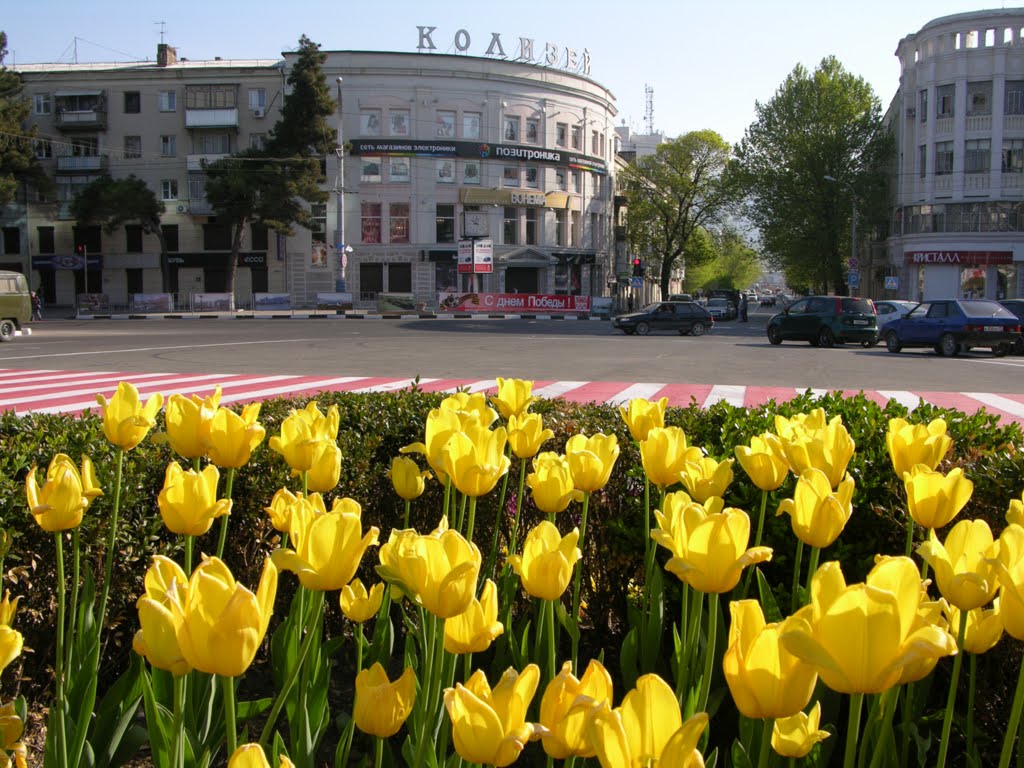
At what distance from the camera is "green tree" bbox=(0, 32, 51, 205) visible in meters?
48.9

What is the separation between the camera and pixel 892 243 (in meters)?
61.8

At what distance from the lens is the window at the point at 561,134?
62.9 meters

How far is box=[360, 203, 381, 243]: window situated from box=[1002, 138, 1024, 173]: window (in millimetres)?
36000

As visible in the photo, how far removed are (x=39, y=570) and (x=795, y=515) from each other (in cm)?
246

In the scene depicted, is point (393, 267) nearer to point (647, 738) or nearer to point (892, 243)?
point (892, 243)

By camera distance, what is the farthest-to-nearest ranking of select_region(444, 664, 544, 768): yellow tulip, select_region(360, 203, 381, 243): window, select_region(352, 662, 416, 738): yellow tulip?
select_region(360, 203, 381, 243): window
select_region(352, 662, 416, 738): yellow tulip
select_region(444, 664, 544, 768): yellow tulip

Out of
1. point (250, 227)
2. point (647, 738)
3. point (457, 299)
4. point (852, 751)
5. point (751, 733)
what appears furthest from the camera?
point (250, 227)

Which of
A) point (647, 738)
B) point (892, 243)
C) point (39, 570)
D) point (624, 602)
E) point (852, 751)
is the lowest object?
point (624, 602)

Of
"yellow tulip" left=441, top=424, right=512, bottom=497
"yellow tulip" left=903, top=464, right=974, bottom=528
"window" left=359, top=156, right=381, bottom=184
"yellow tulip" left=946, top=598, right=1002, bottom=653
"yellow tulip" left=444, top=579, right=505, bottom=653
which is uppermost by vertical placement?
"window" left=359, top=156, right=381, bottom=184

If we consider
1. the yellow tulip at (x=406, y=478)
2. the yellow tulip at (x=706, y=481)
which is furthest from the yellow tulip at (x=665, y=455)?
the yellow tulip at (x=406, y=478)

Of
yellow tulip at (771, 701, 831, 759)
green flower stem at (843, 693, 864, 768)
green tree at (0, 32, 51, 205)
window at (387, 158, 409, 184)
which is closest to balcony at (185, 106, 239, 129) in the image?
green tree at (0, 32, 51, 205)

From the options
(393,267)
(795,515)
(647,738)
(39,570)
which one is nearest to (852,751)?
(647,738)

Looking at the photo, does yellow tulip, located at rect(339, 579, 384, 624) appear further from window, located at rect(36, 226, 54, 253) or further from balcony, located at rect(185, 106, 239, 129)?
window, located at rect(36, 226, 54, 253)

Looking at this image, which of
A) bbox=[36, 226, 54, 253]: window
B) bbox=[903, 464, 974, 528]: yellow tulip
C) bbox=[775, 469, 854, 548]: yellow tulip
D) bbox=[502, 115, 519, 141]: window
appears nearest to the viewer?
bbox=[775, 469, 854, 548]: yellow tulip
